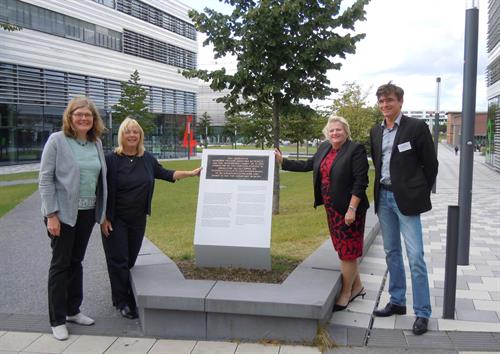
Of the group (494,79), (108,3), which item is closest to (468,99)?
(494,79)

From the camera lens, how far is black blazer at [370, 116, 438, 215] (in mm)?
4449

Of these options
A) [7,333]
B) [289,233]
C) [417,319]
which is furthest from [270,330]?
[289,233]

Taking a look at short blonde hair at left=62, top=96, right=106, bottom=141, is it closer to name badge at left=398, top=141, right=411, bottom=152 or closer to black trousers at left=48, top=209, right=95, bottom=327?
black trousers at left=48, top=209, right=95, bottom=327

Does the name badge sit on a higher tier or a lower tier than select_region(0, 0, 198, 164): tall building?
lower

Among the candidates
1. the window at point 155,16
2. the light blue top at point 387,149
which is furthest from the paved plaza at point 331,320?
the window at point 155,16

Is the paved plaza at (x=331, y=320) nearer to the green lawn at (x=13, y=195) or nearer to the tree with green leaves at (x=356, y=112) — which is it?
the green lawn at (x=13, y=195)

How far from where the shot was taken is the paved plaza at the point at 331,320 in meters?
4.31

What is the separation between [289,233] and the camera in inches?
338

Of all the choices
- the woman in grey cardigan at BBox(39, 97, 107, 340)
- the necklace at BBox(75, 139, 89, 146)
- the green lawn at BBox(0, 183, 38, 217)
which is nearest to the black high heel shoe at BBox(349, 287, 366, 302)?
the woman in grey cardigan at BBox(39, 97, 107, 340)

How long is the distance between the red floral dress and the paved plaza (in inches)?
26.6

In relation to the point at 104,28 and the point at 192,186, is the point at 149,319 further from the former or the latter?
the point at 104,28

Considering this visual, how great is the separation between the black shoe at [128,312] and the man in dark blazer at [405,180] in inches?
102

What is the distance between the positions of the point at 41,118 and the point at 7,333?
108ft

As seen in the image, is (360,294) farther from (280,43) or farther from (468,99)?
(280,43)
